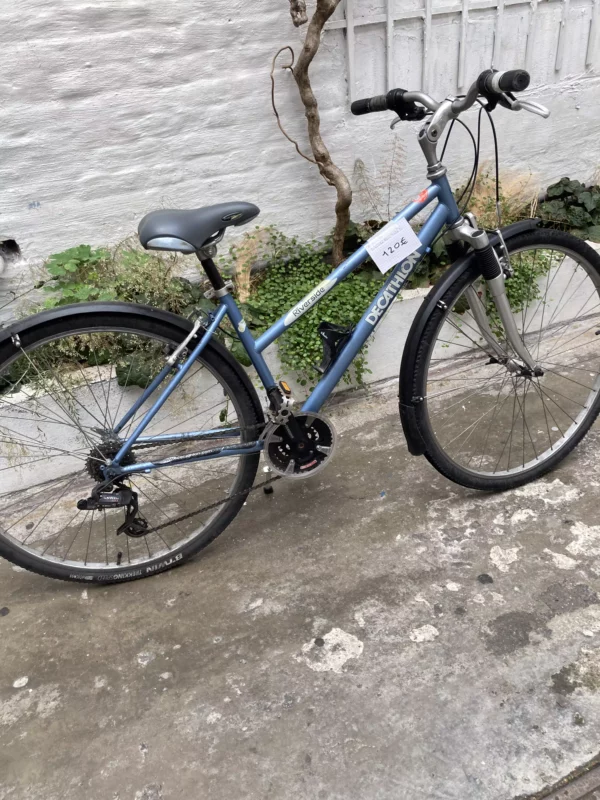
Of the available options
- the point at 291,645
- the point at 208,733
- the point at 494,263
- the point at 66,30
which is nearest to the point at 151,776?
the point at 208,733

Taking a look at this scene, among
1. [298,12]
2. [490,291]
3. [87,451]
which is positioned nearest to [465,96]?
[490,291]

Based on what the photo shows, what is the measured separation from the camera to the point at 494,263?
89.6 inches

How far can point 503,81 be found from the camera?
1967mm

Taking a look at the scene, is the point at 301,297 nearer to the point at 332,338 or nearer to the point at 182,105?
the point at 332,338

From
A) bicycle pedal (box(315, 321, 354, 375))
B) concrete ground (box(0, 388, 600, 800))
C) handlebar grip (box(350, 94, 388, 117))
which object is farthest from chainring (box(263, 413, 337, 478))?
handlebar grip (box(350, 94, 388, 117))

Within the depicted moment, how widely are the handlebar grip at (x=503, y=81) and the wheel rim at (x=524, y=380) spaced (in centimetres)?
58

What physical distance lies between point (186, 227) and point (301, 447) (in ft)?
2.95

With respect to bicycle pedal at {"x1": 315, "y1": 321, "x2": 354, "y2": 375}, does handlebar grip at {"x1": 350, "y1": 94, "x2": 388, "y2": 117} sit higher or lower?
higher

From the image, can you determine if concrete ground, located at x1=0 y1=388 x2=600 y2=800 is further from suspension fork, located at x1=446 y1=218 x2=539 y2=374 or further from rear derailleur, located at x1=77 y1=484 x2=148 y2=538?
suspension fork, located at x1=446 y1=218 x2=539 y2=374

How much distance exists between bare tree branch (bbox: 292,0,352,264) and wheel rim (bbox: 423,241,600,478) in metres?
0.76

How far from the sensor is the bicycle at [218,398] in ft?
6.97

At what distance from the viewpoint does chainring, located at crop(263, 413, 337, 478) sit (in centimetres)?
236

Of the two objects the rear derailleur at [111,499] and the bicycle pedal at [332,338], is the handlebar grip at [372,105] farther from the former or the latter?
the rear derailleur at [111,499]

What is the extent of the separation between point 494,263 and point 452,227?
20 cm
